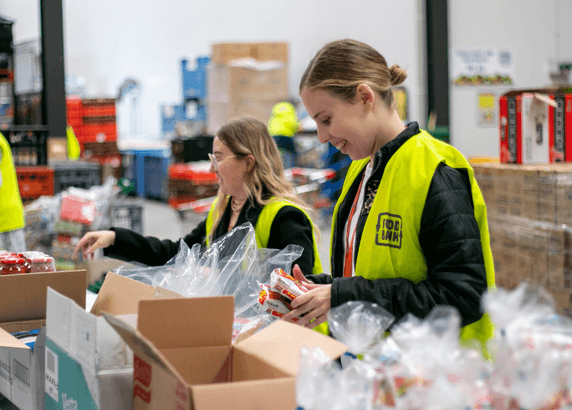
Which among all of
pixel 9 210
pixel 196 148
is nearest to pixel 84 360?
pixel 9 210

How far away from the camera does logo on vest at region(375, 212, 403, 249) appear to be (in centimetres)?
148

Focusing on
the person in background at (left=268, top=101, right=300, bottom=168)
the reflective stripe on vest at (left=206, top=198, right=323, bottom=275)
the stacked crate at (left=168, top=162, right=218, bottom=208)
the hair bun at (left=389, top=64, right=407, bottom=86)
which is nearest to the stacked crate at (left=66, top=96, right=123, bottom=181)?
the stacked crate at (left=168, top=162, right=218, bottom=208)

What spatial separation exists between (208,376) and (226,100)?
7914mm

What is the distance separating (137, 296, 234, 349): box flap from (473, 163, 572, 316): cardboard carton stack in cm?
299

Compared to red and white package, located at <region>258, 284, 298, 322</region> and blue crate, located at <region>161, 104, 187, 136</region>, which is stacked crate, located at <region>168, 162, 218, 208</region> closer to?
blue crate, located at <region>161, 104, 187, 136</region>

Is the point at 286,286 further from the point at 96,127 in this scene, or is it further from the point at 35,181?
the point at 96,127

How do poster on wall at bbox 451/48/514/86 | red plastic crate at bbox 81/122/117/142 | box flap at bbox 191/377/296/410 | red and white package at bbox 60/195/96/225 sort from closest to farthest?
box flap at bbox 191/377/296/410, red and white package at bbox 60/195/96/225, poster on wall at bbox 451/48/514/86, red plastic crate at bbox 81/122/117/142

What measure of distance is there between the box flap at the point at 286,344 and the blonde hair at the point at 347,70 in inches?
23.9

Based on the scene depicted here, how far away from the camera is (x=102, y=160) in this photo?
37.0 feet

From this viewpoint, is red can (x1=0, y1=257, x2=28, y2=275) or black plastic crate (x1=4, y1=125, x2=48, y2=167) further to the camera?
black plastic crate (x1=4, y1=125, x2=48, y2=167)

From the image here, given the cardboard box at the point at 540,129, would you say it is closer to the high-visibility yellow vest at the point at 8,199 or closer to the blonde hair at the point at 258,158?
the blonde hair at the point at 258,158

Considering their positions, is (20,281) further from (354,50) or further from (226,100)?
(226,100)

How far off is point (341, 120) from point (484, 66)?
704 centimetres

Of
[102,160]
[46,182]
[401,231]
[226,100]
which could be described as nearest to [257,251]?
[401,231]
